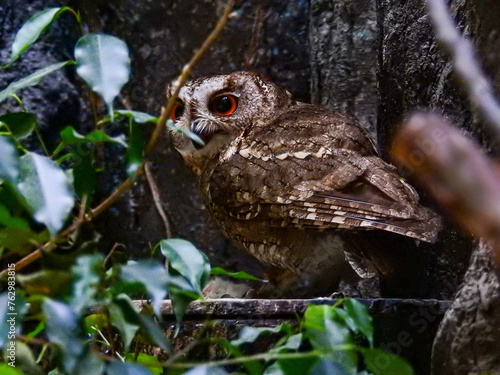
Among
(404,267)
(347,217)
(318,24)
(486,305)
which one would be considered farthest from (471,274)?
(318,24)

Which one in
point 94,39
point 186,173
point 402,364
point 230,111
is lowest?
point 402,364

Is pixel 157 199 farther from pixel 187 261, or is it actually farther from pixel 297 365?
pixel 297 365

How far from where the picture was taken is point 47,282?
903 mm

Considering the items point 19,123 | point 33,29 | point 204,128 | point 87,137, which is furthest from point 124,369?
point 204,128

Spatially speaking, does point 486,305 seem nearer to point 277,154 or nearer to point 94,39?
point 94,39

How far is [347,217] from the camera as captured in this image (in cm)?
176

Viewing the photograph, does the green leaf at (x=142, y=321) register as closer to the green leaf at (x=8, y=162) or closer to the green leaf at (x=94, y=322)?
the green leaf at (x=94, y=322)

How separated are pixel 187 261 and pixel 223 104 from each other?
4.16ft

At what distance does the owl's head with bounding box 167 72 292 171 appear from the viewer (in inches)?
90.7

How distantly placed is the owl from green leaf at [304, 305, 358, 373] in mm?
590

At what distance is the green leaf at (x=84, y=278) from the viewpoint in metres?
0.92

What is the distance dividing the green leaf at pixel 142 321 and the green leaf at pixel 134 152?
0.62ft

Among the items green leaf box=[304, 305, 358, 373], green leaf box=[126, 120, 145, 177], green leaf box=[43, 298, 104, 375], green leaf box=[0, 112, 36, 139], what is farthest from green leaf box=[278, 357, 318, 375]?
green leaf box=[0, 112, 36, 139]

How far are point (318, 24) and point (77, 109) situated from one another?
1.02 meters
